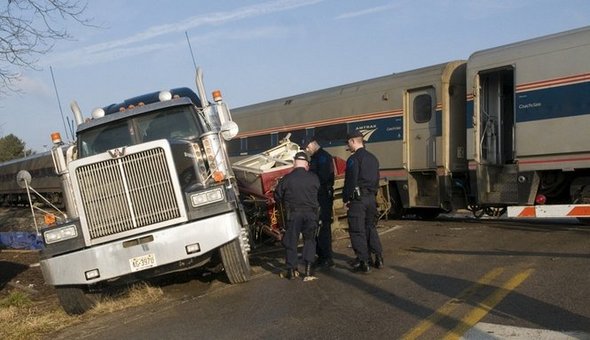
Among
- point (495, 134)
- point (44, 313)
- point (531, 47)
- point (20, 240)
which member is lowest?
point (20, 240)

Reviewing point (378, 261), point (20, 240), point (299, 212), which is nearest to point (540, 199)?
point (378, 261)

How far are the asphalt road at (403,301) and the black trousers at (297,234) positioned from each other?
362 mm

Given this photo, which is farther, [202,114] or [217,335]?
[202,114]

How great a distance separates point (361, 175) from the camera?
27.5 feet

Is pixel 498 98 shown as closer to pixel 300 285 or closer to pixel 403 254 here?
pixel 403 254

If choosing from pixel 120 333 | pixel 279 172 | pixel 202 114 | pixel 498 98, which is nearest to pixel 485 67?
pixel 498 98

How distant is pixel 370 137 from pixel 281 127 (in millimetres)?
3951

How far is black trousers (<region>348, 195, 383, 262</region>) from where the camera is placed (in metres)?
8.35

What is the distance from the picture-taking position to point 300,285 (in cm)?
811

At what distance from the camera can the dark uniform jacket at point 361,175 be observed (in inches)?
330

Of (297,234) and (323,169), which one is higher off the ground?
(323,169)

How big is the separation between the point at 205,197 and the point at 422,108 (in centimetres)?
800

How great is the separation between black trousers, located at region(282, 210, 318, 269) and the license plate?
194cm

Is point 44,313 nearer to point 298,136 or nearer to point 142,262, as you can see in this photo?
point 142,262
